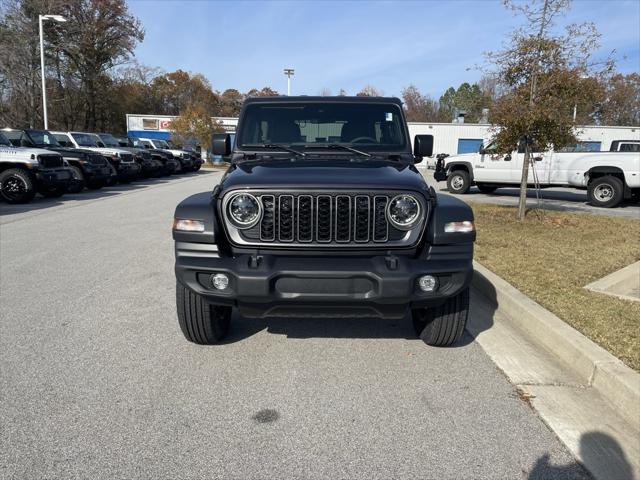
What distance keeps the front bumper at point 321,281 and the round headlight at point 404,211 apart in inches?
9.5

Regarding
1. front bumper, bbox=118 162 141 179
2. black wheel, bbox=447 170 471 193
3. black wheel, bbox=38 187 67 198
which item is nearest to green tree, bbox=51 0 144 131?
front bumper, bbox=118 162 141 179

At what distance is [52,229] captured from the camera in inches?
354

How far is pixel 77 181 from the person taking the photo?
14.2 meters

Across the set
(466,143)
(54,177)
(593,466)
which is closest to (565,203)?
(593,466)

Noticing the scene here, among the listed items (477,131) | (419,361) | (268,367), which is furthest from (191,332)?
(477,131)

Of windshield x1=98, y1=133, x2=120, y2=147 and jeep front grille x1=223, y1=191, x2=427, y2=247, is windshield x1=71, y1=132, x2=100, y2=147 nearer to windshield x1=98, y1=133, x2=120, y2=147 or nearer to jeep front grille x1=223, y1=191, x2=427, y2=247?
windshield x1=98, y1=133, x2=120, y2=147

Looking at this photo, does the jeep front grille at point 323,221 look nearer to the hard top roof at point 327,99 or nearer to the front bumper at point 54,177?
the hard top roof at point 327,99

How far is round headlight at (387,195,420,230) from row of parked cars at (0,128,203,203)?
38.8 feet

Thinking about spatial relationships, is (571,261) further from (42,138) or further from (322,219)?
(42,138)

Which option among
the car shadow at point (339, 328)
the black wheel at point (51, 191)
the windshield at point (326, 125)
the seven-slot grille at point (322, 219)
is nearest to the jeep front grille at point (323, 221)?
the seven-slot grille at point (322, 219)

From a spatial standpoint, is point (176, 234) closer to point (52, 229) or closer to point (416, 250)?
point (416, 250)

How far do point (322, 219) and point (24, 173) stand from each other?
38.5ft

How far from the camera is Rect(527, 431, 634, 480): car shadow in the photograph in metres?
2.33

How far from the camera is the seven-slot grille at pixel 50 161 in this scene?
12.4m
